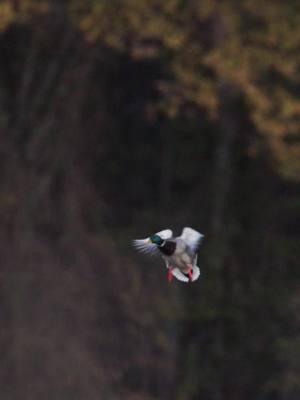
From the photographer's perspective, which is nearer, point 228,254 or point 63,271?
point 63,271

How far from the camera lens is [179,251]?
4109 millimetres

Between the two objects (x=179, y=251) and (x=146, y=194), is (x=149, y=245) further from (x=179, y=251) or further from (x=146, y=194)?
(x=146, y=194)

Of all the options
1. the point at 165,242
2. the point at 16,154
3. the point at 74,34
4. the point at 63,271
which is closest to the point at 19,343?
the point at 63,271

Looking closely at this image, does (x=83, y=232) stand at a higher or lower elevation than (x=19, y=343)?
higher

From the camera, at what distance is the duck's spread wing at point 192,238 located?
3987 millimetres

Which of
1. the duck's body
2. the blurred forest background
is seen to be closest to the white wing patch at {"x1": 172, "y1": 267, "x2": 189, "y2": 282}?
the duck's body

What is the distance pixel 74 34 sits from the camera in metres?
13.2

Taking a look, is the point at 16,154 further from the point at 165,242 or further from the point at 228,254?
the point at 165,242

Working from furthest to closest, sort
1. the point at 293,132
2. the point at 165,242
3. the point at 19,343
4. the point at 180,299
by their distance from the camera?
the point at 180,299 → the point at 293,132 → the point at 19,343 → the point at 165,242

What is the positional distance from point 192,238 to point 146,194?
1145 cm

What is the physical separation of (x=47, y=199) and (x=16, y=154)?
583mm

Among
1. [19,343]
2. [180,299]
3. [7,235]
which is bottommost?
[19,343]

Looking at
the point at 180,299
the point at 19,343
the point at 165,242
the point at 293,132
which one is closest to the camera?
the point at 165,242

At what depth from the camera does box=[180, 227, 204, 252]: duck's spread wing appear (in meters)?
3.99
